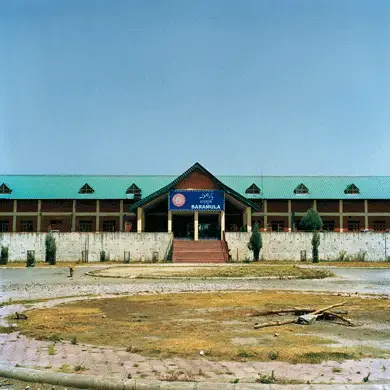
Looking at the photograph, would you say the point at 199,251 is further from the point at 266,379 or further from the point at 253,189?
the point at 266,379

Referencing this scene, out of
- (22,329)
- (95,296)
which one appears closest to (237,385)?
(22,329)

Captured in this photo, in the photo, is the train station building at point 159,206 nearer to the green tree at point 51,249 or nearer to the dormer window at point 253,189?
the dormer window at point 253,189

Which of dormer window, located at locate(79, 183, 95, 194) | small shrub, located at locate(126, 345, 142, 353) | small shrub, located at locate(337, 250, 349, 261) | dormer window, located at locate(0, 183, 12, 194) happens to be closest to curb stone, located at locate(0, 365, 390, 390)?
small shrub, located at locate(126, 345, 142, 353)

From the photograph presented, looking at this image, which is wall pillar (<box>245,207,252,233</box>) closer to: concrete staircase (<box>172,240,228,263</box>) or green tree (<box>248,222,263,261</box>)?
concrete staircase (<box>172,240,228,263</box>)

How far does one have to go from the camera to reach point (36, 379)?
6.32m

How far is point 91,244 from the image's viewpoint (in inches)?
1816

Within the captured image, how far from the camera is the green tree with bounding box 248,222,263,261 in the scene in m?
45.3

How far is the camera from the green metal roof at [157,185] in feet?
203

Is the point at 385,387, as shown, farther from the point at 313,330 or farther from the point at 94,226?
the point at 94,226

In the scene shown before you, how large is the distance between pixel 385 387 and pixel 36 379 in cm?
421

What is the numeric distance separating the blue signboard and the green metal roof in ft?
30.6

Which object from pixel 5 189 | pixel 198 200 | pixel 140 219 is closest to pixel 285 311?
pixel 198 200

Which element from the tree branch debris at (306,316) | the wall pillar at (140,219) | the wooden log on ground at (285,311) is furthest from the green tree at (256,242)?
the wooden log on ground at (285,311)

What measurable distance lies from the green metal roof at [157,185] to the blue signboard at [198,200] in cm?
934
